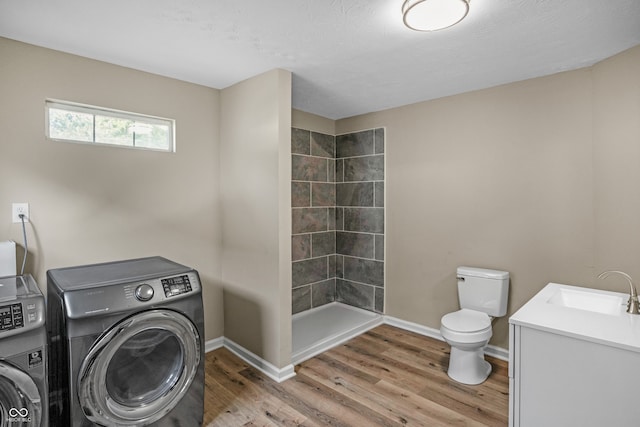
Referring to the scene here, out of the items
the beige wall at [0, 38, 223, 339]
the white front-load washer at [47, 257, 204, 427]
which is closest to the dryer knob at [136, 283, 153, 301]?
the white front-load washer at [47, 257, 204, 427]

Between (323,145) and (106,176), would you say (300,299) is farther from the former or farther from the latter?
(106,176)

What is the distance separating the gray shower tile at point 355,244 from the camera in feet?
13.1

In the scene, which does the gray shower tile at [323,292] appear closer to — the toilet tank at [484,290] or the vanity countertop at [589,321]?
the toilet tank at [484,290]

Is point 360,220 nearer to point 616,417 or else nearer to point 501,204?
point 501,204

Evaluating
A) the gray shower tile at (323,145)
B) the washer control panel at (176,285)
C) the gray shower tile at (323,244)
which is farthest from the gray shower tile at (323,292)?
the washer control panel at (176,285)

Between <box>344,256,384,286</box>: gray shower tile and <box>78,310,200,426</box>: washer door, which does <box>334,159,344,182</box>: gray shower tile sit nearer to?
<box>344,256,384,286</box>: gray shower tile

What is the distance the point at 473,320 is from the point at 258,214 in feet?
6.14

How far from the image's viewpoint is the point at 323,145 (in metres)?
4.14

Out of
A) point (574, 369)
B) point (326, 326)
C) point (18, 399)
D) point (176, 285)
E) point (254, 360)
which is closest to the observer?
point (18, 399)

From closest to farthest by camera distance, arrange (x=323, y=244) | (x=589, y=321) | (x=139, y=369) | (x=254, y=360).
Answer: (x=589, y=321)
(x=139, y=369)
(x=254, y=360)
(x=323, y=244)

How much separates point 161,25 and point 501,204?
280cm

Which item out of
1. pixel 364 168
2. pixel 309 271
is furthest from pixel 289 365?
pixel 364 168

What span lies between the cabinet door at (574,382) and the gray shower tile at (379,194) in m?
2.24

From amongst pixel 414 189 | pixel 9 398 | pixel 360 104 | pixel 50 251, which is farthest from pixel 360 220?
pixel 9 398
